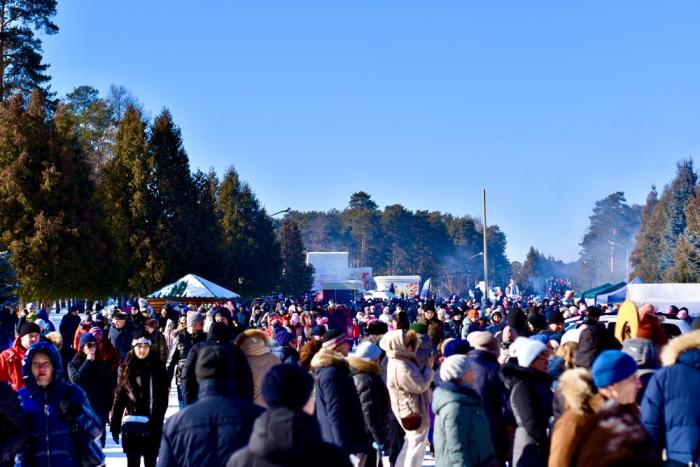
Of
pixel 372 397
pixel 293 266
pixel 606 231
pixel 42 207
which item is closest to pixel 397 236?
pixel 606 231

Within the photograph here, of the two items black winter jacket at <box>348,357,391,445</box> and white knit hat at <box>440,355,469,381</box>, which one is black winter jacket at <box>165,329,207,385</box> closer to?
black winter jacket at <box>348,357,391,445</box>

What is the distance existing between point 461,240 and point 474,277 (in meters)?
8.66

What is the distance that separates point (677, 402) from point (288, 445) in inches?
127

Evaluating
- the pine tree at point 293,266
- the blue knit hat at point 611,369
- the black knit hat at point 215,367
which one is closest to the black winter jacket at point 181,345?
the black knit hat at point 215,367

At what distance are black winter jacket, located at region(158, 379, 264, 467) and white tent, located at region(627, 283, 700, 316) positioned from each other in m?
24.4

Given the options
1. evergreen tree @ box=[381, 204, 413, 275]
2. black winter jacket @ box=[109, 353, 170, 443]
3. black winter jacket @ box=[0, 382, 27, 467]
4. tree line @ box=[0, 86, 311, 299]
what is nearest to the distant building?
tree line @ box=[0, 86, 311, 299]

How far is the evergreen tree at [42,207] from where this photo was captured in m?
39.6

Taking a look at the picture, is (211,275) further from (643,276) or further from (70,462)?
(643,276)

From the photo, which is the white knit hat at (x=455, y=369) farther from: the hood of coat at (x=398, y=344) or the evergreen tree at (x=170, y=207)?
the evergreen tree at (x=170, y=207)

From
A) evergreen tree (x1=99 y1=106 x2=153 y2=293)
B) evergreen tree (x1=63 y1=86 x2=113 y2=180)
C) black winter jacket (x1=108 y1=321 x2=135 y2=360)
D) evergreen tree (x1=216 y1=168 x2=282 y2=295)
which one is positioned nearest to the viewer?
black winter jacket (x1=108 y1=321 x2=135 y2=360)

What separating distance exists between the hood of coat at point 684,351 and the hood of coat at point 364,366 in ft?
9.06

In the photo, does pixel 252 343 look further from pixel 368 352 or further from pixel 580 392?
pixel 580 392

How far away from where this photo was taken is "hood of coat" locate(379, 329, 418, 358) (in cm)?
909

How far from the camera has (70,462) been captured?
670cm
